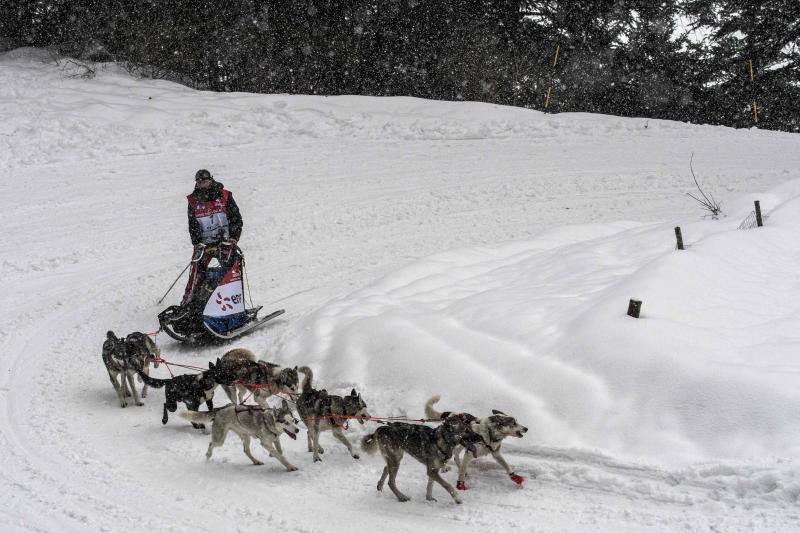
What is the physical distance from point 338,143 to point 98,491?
11.7 metres

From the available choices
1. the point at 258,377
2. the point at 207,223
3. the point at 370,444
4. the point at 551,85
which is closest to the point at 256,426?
the point at 370,444

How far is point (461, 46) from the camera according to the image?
20516 mm

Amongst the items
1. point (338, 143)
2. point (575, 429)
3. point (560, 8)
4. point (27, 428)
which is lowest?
point (27, 428)

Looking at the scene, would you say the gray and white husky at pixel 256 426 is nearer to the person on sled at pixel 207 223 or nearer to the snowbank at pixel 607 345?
the snowbank at pixel 607 345

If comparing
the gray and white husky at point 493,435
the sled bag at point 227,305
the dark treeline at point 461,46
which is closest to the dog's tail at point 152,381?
the sled bag at point 227,305

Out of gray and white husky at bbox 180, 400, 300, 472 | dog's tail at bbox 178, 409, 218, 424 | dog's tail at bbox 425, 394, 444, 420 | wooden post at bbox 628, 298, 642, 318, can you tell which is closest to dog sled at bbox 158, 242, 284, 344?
dog's tail at bbox 178, 409, 218, 424

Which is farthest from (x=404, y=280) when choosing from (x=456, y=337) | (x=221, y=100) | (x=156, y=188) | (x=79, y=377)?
(x=221, y=100)

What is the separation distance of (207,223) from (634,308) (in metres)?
5.44

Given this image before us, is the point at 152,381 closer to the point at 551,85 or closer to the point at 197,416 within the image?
the point at 197,416

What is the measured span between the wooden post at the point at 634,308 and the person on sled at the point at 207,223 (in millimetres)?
4874

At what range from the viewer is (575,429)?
600 cm

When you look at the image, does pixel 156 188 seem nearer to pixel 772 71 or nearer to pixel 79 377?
pixel 79 377

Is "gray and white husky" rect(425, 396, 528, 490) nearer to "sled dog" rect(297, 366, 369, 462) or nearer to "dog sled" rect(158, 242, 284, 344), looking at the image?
"sled dog" rect(297, 366, 369, 462)

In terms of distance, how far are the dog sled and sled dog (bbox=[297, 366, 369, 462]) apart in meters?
2.98
